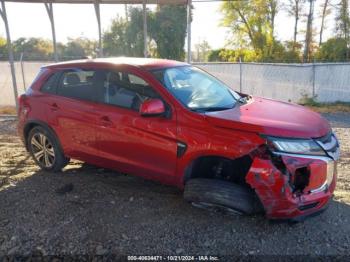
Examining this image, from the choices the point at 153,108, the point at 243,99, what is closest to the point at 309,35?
the point at 243,99

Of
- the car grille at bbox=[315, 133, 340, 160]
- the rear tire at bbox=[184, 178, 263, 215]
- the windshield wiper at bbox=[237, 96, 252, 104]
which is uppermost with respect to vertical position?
the windshield wiper at bbox=[237, 96, 252, 104]

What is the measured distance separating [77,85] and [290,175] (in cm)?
307

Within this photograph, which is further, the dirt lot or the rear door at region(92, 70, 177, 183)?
the rear door at region(92, 70, 177, 183)

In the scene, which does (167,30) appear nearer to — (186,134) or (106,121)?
(106,121)

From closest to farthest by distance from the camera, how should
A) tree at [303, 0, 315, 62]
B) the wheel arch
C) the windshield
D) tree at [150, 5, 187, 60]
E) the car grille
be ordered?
the car grille, the windshield, the wheel arch, tree at [303, 0, 315, 62], tree at [150, 5, 187, 60]

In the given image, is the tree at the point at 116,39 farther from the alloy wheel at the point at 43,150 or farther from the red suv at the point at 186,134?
the red suv at the point at 186,134

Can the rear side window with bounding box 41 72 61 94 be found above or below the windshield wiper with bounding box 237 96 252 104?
above

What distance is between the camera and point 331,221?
408 centimetres

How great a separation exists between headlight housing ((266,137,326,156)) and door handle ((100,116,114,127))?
1.97 metres

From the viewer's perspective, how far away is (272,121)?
379cm

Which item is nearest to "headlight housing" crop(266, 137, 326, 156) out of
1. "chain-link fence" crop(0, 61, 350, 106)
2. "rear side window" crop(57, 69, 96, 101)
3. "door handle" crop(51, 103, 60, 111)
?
"rear side window" crop(57, 69, 96, 101)

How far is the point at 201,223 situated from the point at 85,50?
1222 inches

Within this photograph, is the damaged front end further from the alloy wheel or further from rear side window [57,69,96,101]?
the alloy wheel

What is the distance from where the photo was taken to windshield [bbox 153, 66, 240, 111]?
168 inches
